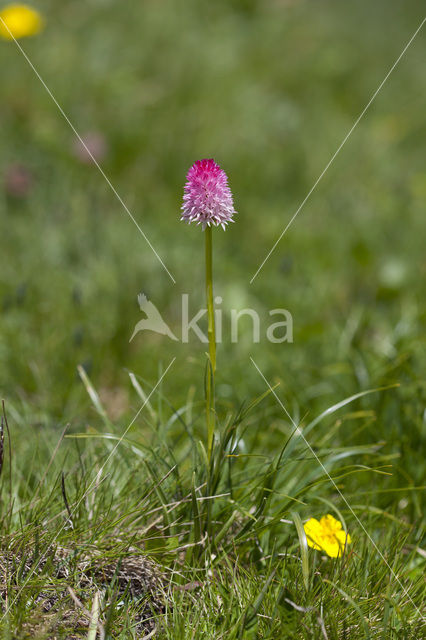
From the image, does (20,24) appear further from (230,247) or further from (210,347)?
(210,347)

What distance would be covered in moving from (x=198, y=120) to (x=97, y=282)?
6.85 feet

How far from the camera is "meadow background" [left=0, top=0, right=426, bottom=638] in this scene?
6.58ft

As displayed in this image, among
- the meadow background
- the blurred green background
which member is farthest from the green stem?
the blurred green background

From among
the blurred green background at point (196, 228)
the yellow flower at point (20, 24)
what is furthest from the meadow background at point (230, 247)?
the yellow flower at point (20, 24)

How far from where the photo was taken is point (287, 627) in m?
1.37

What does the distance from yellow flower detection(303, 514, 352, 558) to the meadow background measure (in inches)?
2.1

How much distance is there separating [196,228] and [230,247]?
249 mm

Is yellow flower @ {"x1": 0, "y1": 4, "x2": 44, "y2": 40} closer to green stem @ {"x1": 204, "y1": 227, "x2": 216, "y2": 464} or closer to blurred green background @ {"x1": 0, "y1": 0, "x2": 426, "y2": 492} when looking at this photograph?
blurred green background @ {"x1": 0, "y1": 0, "x2": 426, "y2": 492}

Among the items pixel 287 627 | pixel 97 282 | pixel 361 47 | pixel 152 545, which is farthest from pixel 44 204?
pixel 361 47

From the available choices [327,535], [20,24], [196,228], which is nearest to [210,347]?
[327,535]

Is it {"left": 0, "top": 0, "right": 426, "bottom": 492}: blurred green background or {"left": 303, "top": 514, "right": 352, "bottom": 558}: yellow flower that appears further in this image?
{"left": 0, "top": 0, "right": 426, "bottom": 492}: blurred green background

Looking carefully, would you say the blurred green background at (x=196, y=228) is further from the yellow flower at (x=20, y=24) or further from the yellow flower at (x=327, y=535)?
the yellow flower at (x=327, y=535)

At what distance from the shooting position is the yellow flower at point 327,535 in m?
1.61

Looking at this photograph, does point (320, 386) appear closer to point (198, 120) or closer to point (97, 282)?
point (97, 282)
